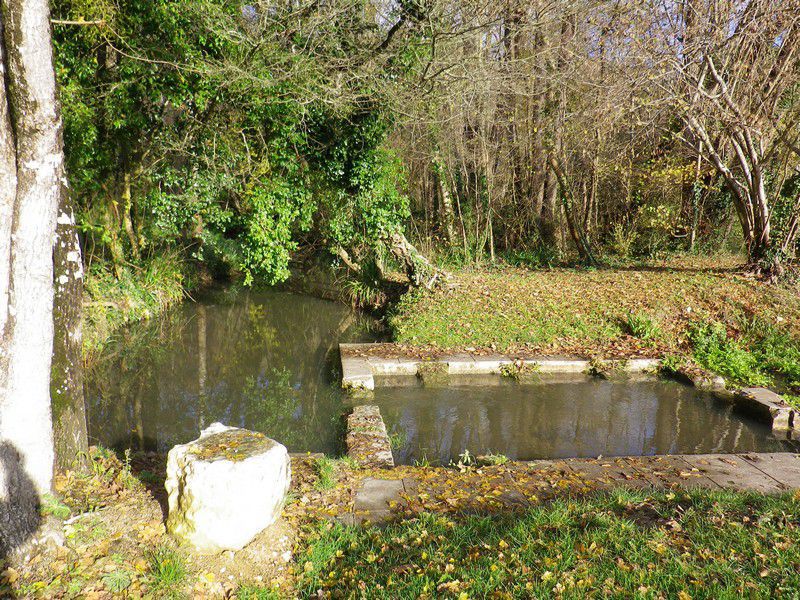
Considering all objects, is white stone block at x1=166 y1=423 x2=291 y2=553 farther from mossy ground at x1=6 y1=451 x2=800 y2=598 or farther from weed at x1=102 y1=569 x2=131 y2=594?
weed at x1=102 y1=569 x2=131 y2=594

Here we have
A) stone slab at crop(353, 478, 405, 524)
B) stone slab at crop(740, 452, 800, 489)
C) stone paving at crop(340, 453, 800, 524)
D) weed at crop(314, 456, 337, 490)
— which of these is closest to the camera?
stone slab at crop(353, 478, 405, 524)

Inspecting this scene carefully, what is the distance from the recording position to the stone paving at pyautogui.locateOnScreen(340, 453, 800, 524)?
15.2 ft

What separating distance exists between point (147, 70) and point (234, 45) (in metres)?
1.50

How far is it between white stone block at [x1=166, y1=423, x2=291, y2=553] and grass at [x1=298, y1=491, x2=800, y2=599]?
50cm

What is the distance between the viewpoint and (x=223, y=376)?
32.1ft

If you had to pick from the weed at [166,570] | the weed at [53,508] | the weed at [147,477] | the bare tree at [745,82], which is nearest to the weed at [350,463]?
the weed at [147,477]

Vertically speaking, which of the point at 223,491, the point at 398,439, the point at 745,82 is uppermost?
the point at 745,82

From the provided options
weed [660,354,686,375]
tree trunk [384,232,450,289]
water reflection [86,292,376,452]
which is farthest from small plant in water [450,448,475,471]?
tree trunk [384,232,450,289]

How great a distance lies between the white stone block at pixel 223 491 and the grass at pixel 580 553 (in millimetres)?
497

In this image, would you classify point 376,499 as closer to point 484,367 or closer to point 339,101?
point 484,367

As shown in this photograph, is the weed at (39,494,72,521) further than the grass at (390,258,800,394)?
No

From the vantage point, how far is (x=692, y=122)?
1101cm

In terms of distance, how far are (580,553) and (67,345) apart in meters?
3.97

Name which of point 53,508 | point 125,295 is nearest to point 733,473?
point 53,508
